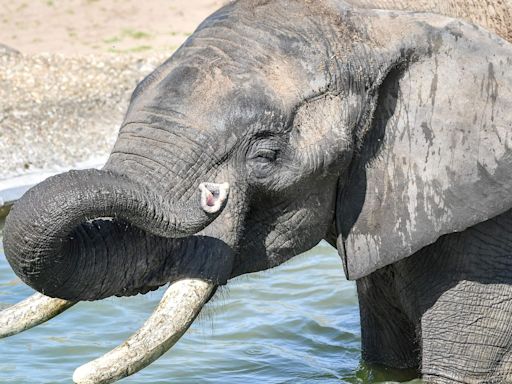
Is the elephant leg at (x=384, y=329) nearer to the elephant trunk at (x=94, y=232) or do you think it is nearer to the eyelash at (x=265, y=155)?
the eyelash at (x=265, y=155)

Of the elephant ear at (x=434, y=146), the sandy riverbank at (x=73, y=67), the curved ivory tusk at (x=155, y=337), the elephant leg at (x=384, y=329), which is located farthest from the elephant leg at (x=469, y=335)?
the sandy riverbank at (x=73, y=67)

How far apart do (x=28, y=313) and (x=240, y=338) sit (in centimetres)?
331

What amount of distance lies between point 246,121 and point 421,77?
0.77m

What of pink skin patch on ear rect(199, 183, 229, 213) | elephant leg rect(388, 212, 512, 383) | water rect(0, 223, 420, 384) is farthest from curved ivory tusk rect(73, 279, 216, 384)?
water rect(0, 223, 420, 384)

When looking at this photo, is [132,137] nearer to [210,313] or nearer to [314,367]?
[210,313]

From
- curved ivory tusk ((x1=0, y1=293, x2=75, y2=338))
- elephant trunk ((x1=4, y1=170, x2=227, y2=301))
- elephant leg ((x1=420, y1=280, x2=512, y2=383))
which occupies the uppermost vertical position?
elephant trunk ((x1=4, y1=170, x2=227, y2=301))

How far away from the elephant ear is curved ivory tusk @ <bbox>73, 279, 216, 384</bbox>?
2.78 feet

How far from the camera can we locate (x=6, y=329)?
4621 mm

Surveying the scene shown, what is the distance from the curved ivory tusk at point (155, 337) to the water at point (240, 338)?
210 cm

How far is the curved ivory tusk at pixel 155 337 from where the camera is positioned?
4246 mm

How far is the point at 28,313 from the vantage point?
4656mm

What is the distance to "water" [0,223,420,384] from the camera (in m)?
7.12

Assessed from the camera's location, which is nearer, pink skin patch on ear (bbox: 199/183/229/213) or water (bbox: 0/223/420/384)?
pink skin patch on ear (bbox: 199/183/229/213)

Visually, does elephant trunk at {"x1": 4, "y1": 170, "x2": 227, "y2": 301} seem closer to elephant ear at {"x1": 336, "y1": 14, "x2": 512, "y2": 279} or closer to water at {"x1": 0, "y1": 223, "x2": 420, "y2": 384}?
elephant ear at {"x1": 336, "y1": 14, "x2": 512, "y2": 279}
